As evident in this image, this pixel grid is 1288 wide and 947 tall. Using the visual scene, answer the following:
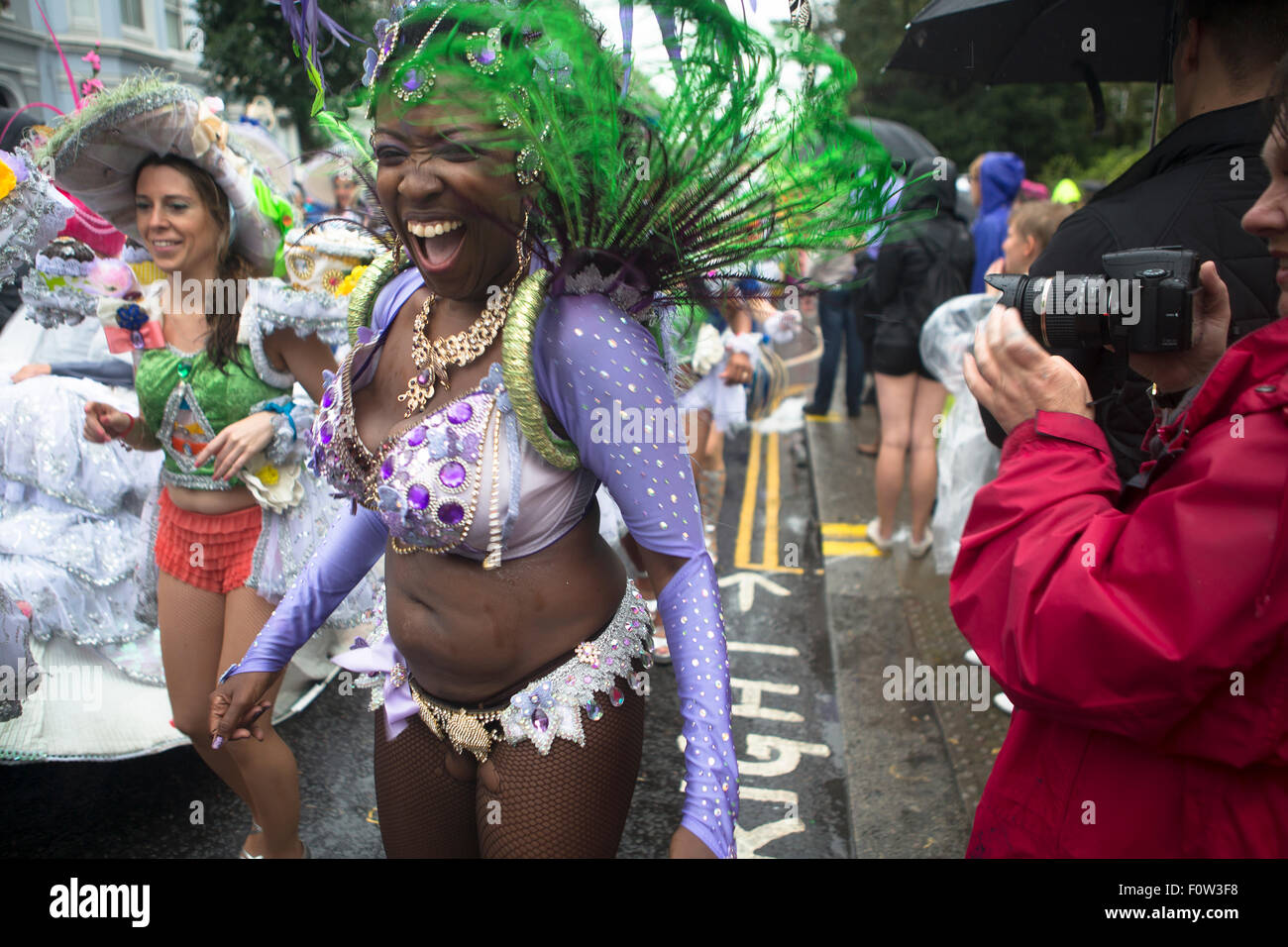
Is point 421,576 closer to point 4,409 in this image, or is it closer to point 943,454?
point 4,409

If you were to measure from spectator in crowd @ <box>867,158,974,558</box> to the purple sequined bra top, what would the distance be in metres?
4.24

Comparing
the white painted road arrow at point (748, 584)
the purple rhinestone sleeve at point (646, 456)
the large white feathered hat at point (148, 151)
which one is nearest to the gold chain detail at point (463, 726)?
the purple rhinestone sleeve at point (646, 456)

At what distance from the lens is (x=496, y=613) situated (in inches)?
69.5

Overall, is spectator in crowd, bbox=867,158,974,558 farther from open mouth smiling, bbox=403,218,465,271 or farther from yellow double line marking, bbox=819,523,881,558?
open mouth smiling, bbox=403,218,465,271

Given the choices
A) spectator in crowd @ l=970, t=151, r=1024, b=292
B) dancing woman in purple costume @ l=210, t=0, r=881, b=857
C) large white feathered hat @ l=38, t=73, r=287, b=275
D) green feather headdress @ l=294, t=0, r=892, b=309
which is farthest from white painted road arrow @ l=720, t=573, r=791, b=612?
green feather headdress @ l=294, t=0, r=892, b=309

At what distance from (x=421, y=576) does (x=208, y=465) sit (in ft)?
4.91

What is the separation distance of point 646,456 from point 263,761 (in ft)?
6.15

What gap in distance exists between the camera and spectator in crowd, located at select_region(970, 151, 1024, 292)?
21.0 ft

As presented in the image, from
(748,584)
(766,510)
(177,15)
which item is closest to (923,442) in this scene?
(748,584)

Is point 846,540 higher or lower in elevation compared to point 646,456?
lower

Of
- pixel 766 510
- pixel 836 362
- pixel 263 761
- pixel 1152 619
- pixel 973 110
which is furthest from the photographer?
pixel 973 110

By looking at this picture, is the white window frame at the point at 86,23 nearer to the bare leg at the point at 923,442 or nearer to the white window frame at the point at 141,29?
the white window frame at the point at 141,29

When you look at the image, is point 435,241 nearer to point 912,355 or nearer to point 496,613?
point 496,613
